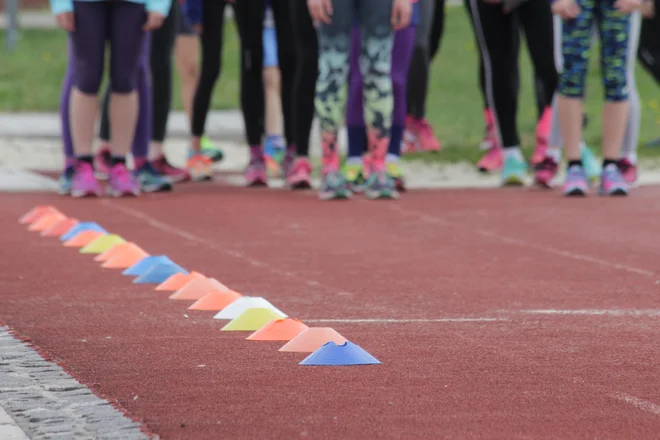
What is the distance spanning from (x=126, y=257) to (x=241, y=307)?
5.06 ft

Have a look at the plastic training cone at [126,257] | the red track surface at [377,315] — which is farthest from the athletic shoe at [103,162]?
the plastic training cone at [126,257]

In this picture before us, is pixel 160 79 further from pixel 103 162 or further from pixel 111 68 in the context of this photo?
pixel 111 68

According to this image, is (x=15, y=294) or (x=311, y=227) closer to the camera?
(x=15, y=294)

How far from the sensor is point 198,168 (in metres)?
10.5

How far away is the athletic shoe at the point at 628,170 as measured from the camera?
962 centimetres

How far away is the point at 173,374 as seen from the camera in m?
3.95

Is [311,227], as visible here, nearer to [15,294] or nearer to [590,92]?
[15,294]

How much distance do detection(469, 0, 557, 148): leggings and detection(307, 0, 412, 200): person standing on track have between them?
1.09 metres

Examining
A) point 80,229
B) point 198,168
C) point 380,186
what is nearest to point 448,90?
point 198,168

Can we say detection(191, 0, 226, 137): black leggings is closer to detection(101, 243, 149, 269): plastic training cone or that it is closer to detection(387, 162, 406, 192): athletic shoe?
detection(387, 162, 406, 192): athletic shoe

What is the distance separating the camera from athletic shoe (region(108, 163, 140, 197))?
9125mm

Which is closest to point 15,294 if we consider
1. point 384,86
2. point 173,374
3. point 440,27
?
point 173,374

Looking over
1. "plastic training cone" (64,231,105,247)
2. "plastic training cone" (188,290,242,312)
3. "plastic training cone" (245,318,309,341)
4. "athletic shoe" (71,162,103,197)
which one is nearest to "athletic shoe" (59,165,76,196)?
"athletic shoe" (71,162,103,197)

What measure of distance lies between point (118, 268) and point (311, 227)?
1654 millimetres
